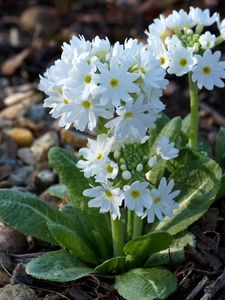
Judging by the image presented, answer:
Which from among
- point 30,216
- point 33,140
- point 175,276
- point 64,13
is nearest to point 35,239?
point 30,216

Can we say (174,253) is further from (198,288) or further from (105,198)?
(105,198)

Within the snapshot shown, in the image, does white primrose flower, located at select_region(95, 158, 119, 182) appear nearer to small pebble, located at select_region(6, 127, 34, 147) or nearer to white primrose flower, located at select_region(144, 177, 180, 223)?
white primrose flower, located at select_region(144, 177, 180, 223)

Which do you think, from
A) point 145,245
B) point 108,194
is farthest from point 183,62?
point 145,245

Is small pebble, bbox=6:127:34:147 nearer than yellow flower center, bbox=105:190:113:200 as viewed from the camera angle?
No

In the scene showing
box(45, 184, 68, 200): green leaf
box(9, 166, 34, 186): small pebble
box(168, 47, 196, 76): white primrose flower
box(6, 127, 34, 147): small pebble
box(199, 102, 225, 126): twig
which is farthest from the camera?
box(199, 102, 225, 126): twig

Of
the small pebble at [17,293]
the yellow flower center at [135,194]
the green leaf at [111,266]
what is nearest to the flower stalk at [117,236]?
the green leaf at [111,266]

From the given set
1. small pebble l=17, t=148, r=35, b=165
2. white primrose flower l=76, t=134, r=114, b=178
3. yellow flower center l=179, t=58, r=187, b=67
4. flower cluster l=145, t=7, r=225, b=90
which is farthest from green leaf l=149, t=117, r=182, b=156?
small pebble l=17, t=148, r=35, b=165
